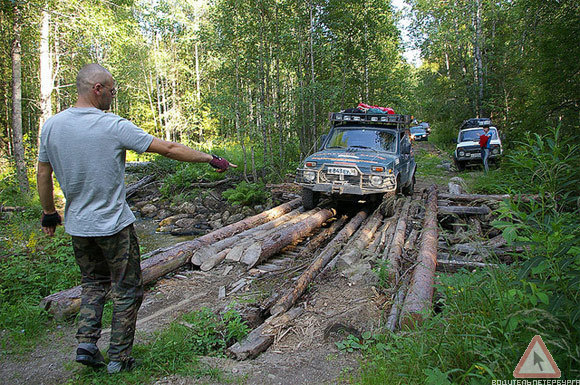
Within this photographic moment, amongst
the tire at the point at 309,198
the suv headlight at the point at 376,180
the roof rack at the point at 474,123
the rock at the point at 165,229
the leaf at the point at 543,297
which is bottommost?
the rock at the point at 165,229

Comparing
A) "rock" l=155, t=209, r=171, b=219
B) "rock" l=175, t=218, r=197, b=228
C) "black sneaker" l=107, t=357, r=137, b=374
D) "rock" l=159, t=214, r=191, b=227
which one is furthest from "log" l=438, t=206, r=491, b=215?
"rock" l=155, t=209, r=171, b=219

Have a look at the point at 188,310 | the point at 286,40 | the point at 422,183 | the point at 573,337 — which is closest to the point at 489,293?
the point at 573,337

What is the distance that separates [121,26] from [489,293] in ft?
46.9

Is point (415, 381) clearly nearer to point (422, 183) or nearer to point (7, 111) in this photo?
point (422, 183)

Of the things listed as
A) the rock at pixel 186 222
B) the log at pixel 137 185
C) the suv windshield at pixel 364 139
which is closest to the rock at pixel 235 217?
the rock at pixel 186 222

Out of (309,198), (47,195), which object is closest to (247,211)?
(309,198)

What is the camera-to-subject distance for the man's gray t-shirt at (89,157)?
9.53 feet

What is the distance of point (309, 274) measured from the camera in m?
5.21

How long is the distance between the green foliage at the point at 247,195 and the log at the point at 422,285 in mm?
7079

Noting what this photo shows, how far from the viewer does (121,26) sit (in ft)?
42.8

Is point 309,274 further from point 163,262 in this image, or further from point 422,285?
point 163,262

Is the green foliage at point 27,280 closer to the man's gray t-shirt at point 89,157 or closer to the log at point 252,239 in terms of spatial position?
the man's gray t-shirt at point 89,157

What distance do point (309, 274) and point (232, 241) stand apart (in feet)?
7.04

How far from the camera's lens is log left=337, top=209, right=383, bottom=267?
5.64 meters
